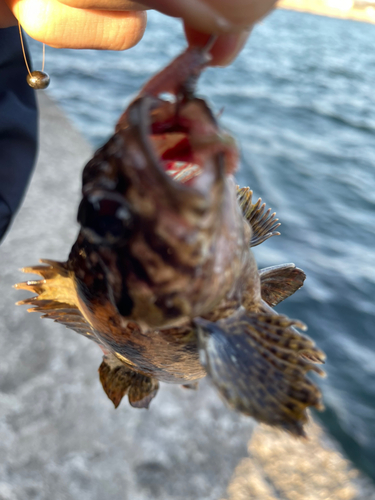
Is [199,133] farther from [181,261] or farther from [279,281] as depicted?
[279,281]

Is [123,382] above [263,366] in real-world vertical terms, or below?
below

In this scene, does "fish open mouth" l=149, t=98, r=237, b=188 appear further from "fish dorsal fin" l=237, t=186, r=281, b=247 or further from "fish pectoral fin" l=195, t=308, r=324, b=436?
"fish dorsal fin" l=237, t=186, r=281, b=247

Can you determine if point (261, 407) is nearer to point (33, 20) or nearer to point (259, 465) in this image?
point (33, 20)

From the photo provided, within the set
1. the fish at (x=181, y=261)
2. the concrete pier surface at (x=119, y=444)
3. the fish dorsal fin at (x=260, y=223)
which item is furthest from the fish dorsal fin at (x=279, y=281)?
the concrete pier surface at (x=119, y=444)

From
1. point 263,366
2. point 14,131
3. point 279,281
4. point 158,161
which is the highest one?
point 158,161

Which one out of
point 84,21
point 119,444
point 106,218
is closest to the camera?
point 106,218

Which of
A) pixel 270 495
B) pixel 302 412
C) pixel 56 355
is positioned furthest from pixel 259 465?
pixel 302 412

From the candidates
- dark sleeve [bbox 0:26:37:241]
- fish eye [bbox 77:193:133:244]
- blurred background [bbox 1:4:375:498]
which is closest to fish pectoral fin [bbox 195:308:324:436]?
fish eye [bbox 77:193:133:244]

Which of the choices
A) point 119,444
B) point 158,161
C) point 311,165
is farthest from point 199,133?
point 311,165

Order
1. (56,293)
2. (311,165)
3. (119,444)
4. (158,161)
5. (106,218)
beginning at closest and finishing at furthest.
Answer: (158,161) → (106,218) → (56,293) → (119,444) → (311,165)
